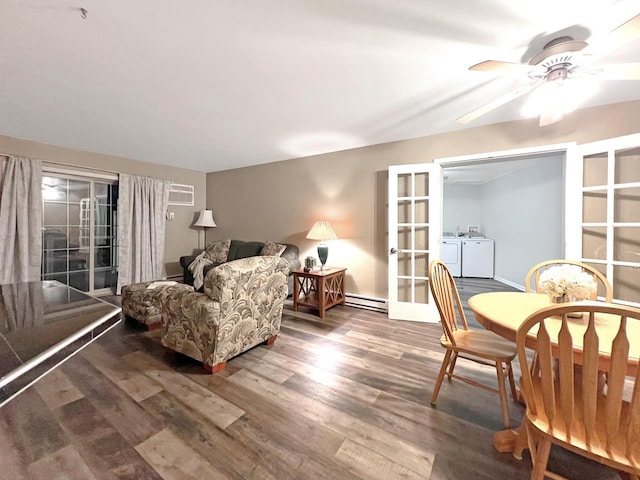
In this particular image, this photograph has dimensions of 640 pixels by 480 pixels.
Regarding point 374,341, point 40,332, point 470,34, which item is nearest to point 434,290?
point 374,341

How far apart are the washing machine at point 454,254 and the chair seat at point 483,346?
4.42 meters

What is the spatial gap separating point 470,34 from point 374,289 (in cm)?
287

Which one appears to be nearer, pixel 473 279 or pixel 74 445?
pixel 74 445

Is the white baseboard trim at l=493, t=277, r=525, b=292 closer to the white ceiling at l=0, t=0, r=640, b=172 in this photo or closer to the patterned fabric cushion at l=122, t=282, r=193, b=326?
the white ceiling at l=0, t=0, r=640, b=172

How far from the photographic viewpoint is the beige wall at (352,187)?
2551 mm

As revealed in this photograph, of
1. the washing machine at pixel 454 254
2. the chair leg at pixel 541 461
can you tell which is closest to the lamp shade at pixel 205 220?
the washing machine at pixel 454 254

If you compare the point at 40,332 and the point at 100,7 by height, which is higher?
the point at 100,7

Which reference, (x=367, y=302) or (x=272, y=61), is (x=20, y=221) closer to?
(x=272, y=61)

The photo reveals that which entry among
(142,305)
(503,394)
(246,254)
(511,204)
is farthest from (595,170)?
(142,305)

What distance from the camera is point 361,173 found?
370 centimetres

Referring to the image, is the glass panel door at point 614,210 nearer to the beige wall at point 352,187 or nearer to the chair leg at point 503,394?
the beige wall at point 352,187

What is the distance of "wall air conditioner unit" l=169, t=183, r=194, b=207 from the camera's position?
4984 millimetres

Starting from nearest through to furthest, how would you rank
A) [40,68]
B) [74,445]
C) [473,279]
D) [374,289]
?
[74,445], [40,68], [374,289], [473,279]

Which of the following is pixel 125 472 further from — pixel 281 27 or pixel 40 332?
pixel 281 27
